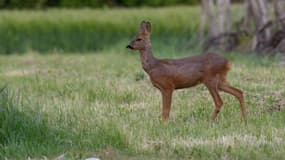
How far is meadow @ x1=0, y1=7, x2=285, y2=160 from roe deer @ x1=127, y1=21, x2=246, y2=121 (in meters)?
0.36

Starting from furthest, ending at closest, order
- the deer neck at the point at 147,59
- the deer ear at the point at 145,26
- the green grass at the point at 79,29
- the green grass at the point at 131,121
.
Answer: the green grass at the point at 79,29 → the deer neck at the point at 147,59 → the deer ear at the point at 145,26 → the green grass at the point at 131,121

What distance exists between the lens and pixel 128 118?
842cm

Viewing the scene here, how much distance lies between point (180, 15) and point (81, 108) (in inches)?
635

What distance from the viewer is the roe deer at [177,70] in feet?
26.6

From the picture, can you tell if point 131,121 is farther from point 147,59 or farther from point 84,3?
point 84,3

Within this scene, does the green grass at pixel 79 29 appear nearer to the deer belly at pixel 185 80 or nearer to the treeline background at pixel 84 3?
the treeline background at pixel 84 3

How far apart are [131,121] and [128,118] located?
0.19 meters

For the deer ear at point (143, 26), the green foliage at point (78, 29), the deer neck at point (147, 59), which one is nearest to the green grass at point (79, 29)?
the green foliage at point (78, 29)

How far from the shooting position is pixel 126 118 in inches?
332

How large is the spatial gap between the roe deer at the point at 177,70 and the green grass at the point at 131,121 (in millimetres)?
353

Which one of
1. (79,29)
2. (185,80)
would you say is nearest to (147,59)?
(185,80)

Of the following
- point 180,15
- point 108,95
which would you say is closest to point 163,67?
point 108,95

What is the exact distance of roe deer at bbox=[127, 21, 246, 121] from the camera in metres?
8.09

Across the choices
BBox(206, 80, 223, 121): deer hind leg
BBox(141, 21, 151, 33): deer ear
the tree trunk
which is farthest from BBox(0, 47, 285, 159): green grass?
the tree trunk
